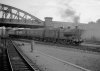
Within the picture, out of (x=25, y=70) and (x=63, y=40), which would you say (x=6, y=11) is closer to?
(x=63, y=40)

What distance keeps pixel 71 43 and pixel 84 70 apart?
607 inches

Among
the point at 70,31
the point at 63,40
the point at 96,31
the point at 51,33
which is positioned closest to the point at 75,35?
the point at 70,31

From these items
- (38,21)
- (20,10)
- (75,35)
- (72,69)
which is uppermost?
(20,10)

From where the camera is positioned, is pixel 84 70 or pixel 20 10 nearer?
pixel 84 70

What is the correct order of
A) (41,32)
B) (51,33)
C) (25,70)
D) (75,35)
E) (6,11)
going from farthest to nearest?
(6,11) → (41,32) → (51,33) → (75,35) → (25,70)

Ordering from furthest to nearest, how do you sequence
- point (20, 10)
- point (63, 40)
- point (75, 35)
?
point (20, 10)
point (63, 40)
point (75, 35)

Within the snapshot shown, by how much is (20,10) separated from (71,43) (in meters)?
50.7

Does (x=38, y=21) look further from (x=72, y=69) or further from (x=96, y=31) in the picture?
(x=72, y=69)

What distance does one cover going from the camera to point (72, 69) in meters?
11.0

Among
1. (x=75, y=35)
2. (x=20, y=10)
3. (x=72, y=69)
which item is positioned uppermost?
(x=20, y=10)

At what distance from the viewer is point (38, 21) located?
76.8m

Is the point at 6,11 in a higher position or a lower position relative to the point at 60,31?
higher

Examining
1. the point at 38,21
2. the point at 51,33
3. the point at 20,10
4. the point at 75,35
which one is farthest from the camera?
the point at 38,21

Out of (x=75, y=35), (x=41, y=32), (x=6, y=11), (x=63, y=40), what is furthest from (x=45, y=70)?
(x=6, y=11)
